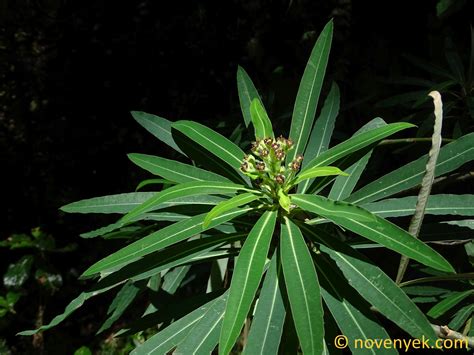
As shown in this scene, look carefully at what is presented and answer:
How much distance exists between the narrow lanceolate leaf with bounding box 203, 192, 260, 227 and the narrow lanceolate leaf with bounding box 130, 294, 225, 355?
11.4 inches

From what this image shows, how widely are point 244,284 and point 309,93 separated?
562 millimetres

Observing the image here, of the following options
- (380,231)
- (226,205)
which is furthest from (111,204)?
(380,231)

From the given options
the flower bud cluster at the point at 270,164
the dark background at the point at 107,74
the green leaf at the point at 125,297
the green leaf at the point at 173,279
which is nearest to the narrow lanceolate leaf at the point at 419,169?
the flower bud cluster at the point at 270,164

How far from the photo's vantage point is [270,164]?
112 centimetres

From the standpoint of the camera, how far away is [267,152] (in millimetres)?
1109

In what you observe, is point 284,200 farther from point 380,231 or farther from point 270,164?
point 380,231

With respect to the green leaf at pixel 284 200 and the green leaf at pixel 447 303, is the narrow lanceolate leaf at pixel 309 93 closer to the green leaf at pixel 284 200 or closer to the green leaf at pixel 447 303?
the green leaf at pixel 284 200

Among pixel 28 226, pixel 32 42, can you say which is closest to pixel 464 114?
pixel 32 42

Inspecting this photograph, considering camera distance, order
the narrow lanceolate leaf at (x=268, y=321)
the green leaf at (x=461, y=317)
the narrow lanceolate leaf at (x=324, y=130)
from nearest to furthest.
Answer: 1. the narrow lanceolate leaf at (x=268, y=321)
2. the narrow lanceolate leaf at (x=324, y=130)
3. the green leaf at (x=461, y=317)

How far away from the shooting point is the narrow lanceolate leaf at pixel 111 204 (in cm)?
125

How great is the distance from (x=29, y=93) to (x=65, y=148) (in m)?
0.46

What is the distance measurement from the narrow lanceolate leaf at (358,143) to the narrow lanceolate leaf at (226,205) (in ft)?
0.62

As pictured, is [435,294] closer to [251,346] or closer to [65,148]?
[251,346]

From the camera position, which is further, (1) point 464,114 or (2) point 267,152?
(1) point 464,114
